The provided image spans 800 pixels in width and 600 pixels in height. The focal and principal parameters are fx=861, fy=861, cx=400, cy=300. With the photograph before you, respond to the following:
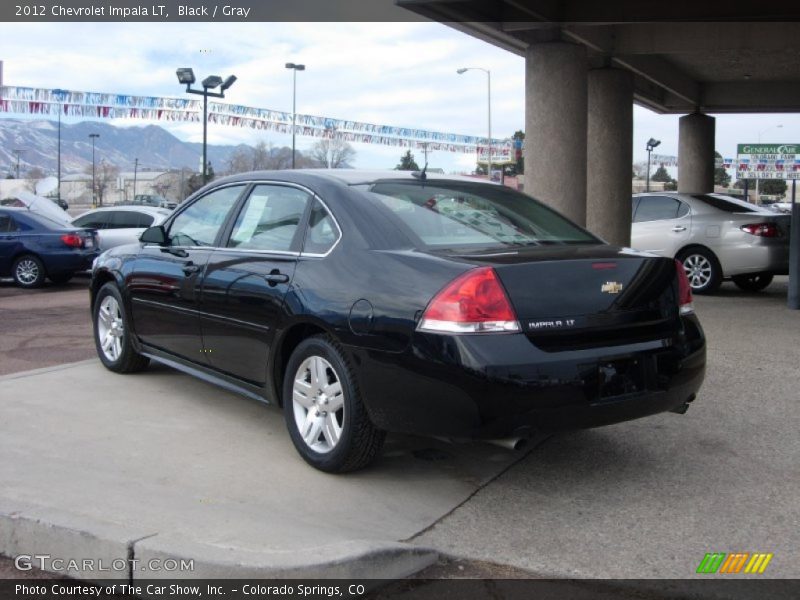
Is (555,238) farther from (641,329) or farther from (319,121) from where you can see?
(319,121)

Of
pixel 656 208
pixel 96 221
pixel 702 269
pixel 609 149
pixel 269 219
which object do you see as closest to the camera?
pixel 269 219

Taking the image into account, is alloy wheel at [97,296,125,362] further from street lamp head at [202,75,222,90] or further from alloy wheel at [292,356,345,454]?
street lamp head at [202,75,222,90]

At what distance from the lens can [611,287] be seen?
13.7 ft

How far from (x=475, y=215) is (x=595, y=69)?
1112 centimetres

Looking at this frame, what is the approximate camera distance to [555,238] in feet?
15.9

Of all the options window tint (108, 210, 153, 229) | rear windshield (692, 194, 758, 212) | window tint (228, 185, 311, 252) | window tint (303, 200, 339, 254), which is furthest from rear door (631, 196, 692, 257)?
window tint (303, 200, 339, 254)

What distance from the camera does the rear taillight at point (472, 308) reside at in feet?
12.7

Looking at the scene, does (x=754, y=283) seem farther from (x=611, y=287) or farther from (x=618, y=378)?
(x=618, y=378)

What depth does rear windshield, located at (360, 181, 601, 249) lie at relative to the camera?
4.56m

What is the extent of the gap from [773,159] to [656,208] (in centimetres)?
1453

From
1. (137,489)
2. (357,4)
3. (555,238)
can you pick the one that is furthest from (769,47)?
(137,489)

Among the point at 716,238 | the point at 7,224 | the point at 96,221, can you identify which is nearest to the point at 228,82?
the point at 96,221

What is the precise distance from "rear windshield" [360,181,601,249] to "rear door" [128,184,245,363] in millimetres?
1334

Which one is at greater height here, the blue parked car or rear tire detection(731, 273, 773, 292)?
the blue parked car
